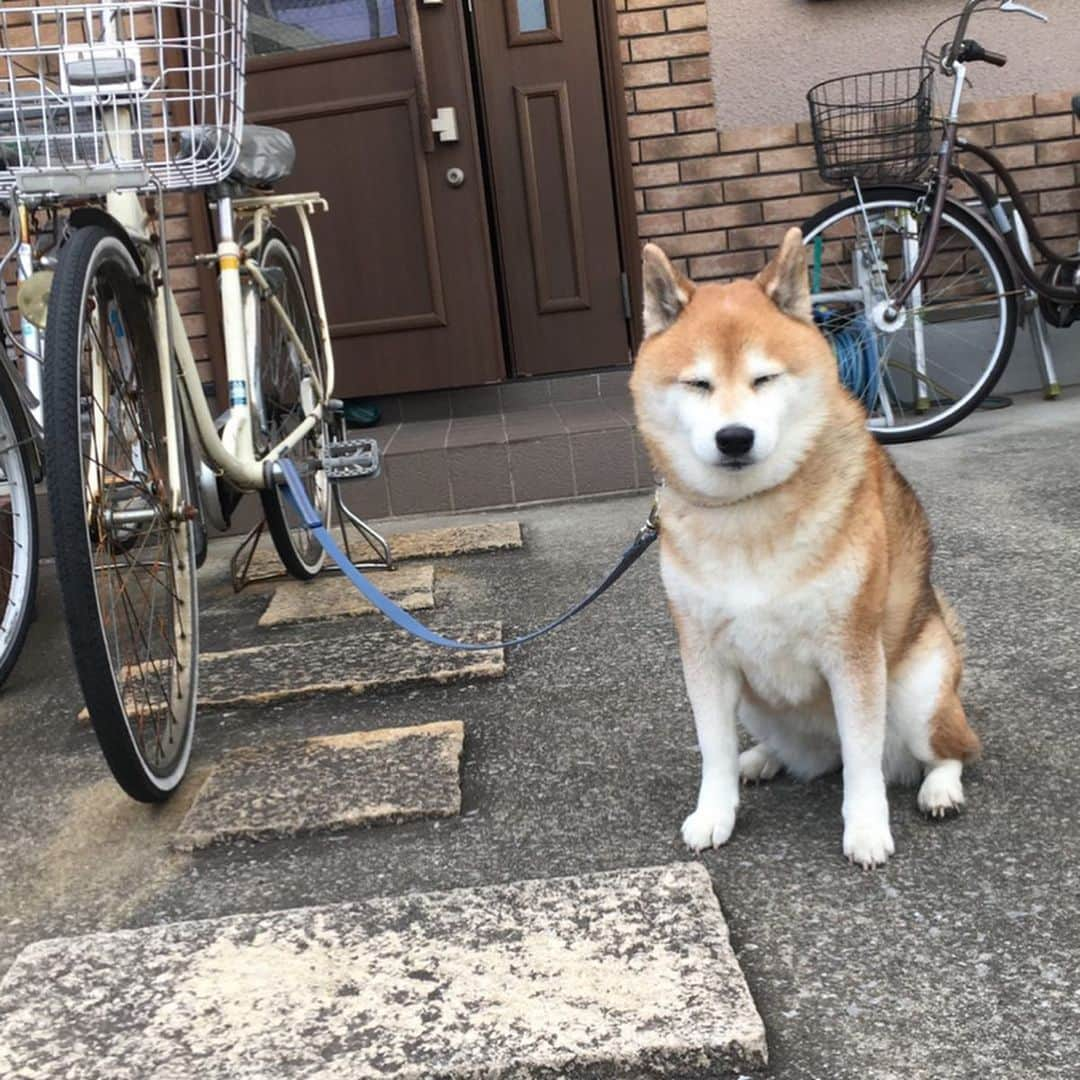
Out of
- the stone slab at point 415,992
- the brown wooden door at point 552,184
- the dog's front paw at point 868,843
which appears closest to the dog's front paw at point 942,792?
the dog's front paw at point 868,843

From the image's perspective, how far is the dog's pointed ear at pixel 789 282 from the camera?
1894 millimetres

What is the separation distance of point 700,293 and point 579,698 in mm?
1069

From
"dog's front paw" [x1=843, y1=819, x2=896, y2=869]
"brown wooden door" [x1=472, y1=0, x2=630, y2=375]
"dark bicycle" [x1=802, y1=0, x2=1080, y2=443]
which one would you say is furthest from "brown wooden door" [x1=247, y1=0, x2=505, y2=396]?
"dog's front paw" [x1=843, y1=819, x2=896, y2=869]

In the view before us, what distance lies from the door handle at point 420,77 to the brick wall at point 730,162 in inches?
34.6

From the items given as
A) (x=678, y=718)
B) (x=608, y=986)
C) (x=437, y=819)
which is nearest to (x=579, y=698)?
(x=678, y=718)

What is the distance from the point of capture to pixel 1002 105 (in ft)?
17.2

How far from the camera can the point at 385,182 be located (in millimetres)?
5254

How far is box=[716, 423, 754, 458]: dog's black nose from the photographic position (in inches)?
68.7

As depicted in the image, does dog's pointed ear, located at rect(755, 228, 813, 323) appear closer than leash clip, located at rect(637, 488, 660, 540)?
Yes

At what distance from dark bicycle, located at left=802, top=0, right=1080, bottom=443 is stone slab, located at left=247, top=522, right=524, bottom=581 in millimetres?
1755

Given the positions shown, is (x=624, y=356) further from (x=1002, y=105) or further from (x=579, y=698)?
(x=579, y=698)

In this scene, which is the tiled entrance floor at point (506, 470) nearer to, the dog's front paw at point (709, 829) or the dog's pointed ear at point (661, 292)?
the dog's pointed ear at point (661, 292)

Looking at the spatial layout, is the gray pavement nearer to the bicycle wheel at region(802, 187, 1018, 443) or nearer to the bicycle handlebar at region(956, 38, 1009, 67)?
the bicycle wheel at region(802, 187, 1018, 443)

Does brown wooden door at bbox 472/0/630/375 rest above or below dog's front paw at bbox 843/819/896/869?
above
